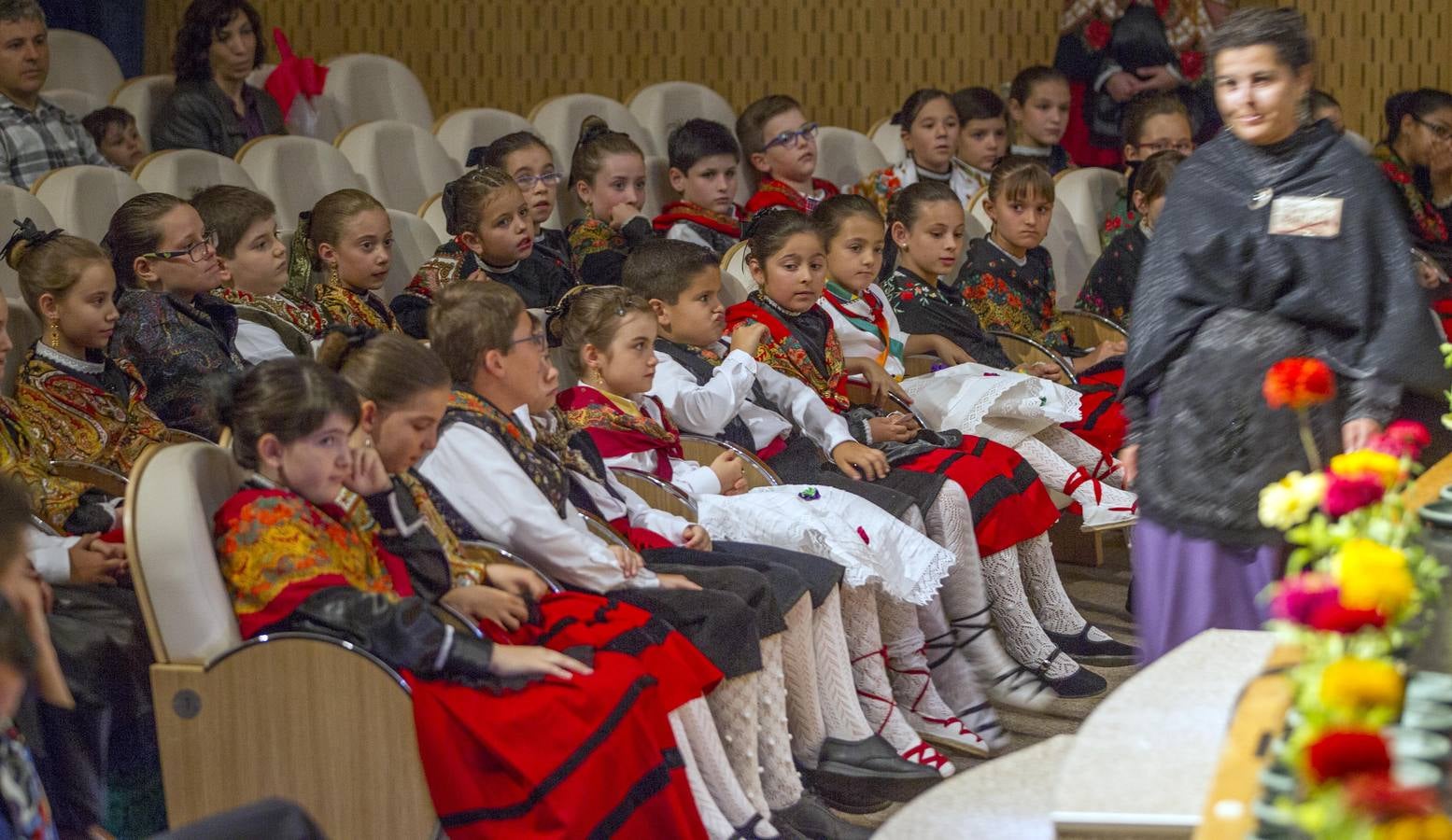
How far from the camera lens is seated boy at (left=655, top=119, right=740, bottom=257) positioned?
4441 mm

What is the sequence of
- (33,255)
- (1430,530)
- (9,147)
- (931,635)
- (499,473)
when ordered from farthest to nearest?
(9,147), (931,635), (33,255), (499,473), (1430,530)

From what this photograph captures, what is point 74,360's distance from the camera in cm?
294

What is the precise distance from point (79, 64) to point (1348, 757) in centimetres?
492

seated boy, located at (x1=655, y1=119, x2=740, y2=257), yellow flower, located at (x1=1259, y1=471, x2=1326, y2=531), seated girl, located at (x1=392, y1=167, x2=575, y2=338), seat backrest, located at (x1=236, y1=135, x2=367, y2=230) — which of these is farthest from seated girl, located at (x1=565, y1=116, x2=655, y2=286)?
yellow flower, located at (x1=1259, y1=471, x2=1326, y2=531)

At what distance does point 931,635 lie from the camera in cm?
340

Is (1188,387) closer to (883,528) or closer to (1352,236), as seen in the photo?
(1352,236)

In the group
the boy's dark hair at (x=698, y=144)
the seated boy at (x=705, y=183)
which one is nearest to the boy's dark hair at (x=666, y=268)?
the seated boy at (x=705, y=183)

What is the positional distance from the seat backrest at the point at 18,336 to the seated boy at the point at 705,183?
180 cm

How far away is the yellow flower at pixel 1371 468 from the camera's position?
1.51m

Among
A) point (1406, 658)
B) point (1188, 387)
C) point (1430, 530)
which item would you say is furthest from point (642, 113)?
point (1406, 658)

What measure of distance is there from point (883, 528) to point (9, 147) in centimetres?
241

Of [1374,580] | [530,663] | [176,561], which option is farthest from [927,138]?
[1374,580]

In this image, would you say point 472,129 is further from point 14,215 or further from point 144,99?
point 14,215

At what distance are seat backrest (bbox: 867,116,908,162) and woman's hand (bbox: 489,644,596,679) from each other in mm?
3647
